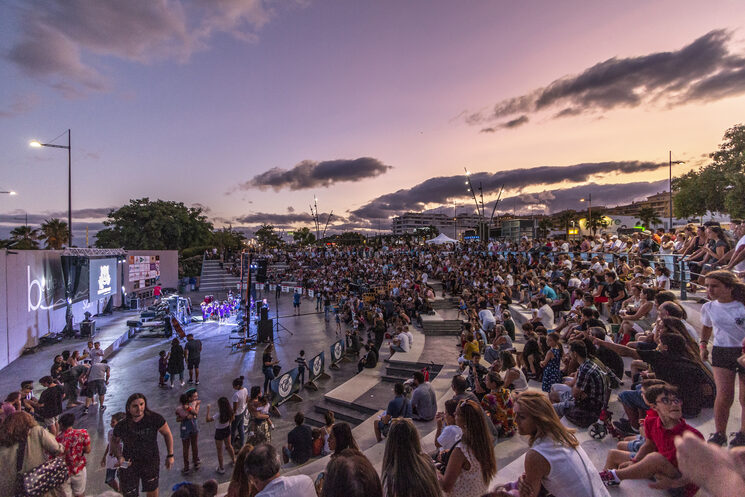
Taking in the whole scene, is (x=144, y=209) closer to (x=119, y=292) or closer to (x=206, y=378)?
(x=119, y=292)

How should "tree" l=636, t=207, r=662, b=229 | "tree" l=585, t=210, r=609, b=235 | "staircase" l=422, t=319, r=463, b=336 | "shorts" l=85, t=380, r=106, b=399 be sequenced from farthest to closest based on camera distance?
"tree" l=585, t=210, r=609, b=235
"tree" l=636, t=207, r=662, b=229
"staircase" l=422, t=319, r=463, b=336
"shorts" l=85, t=380, r=106, b=399

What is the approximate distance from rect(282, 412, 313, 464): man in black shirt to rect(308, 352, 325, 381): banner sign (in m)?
4.28

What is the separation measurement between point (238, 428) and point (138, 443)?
2.96 meters

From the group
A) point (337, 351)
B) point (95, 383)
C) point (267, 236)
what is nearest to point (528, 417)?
point (337, 351)

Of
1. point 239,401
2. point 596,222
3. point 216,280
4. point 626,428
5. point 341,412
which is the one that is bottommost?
point 216,280

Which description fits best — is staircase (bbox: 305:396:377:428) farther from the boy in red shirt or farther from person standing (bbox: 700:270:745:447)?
person standing (bbox: 700:270:745:447)

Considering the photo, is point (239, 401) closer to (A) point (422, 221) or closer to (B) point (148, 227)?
(B) point (148, 227)

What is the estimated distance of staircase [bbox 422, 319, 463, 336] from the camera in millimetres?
13694

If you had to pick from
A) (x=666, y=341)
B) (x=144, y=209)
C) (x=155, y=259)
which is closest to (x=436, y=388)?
(x=666, y=341)

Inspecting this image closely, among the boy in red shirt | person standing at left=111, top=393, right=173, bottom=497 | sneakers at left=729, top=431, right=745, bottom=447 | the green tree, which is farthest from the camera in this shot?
the green tree

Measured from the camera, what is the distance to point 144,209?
126ft

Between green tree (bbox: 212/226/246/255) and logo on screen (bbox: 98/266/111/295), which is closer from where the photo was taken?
logo on screen (bbox: 98/266/111/295)

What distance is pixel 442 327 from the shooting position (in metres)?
13.9

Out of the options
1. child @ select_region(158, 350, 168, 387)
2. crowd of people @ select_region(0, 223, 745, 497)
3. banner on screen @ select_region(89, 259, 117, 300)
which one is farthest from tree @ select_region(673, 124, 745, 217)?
banner on screen @ select_region(89, 259, 117, 300)
